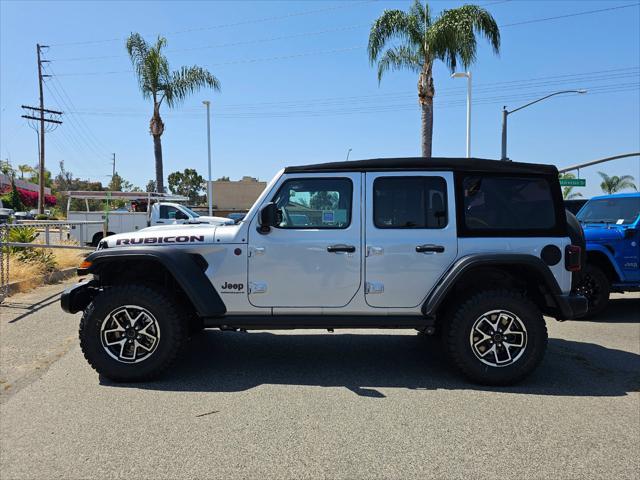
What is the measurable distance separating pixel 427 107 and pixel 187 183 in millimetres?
65178

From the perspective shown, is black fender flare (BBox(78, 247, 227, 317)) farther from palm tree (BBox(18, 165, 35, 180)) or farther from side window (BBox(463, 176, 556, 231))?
palm tree (BBox(18, 165, 35, 180))

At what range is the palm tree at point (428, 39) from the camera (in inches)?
675

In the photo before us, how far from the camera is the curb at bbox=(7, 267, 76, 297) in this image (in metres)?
8.95

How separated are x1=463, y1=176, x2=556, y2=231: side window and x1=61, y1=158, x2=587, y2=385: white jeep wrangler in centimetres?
1

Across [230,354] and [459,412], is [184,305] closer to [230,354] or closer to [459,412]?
[230,354]

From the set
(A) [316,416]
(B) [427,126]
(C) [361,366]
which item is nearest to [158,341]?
(A) [316,416]

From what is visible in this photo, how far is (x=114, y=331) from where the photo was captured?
15.3ft

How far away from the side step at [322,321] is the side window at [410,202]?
34.6 inches

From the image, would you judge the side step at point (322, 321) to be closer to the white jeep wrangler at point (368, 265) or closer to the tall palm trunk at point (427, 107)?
the white jeep wrangler at point (368, 265)

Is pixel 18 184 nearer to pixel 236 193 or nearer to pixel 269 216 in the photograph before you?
pixel 236 193

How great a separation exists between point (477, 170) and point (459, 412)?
225 centimetres

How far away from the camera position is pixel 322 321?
A: 15.3 ft

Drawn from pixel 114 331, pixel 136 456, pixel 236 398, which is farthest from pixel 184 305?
pixel 136 456

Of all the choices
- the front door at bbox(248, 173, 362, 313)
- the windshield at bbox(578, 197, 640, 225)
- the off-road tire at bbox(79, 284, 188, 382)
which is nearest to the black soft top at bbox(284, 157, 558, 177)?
the front door at bbox(248, 173, 362, 313)
